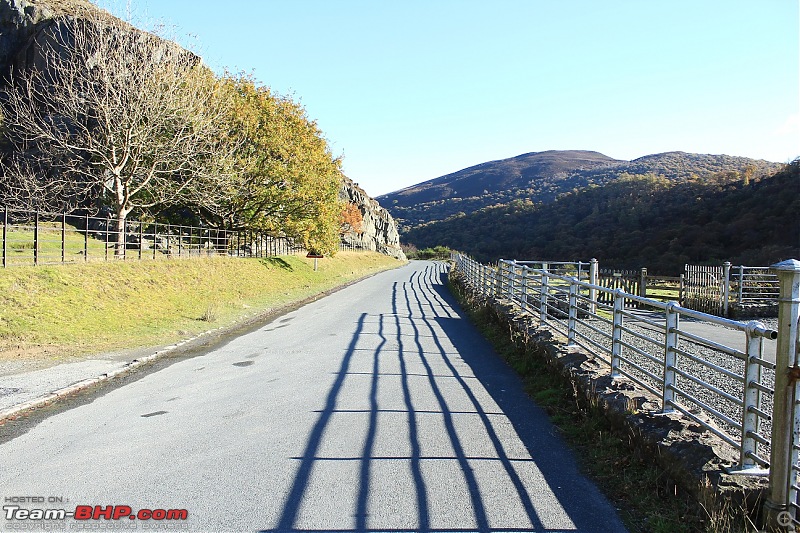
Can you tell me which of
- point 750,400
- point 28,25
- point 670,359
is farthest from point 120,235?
point 28,25

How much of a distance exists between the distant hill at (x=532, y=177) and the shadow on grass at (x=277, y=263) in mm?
75731

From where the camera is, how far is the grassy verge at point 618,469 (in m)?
3.68

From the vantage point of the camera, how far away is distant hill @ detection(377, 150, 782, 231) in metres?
109

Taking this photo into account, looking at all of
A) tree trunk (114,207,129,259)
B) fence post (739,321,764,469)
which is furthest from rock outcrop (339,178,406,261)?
fence post (739,321,764,469)

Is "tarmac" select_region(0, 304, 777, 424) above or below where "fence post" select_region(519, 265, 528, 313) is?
below

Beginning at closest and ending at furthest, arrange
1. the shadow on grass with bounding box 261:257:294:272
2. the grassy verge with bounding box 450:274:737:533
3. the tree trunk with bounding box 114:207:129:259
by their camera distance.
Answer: the grassy verge with bounding box 450:274:737:533 → the tree trunk with bounding box 114:207:129:259 → the shadow on grass with bounding box 261:257:294:272

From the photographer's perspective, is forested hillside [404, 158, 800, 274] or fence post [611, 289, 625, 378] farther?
forested hillside [404, 158, 800, 274]

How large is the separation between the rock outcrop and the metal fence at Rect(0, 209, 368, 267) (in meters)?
46.9

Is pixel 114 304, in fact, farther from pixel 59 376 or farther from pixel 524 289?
pixel 524 289

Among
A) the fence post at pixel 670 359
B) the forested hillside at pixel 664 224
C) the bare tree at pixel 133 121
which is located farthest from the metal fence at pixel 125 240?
the forested hillside at pixel 664 224

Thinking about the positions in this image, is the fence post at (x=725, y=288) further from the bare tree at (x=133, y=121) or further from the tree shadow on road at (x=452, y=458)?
the bare tree at (x=133, y=121)

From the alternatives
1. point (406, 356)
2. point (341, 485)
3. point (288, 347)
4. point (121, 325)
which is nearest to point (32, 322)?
point (121, 325)

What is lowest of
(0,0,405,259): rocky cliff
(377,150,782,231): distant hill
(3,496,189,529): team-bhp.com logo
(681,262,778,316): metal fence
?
(3,496,189,529): team-bhp.com logo

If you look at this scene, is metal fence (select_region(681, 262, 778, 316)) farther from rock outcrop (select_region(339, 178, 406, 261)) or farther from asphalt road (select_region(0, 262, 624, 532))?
rock outcrop (select_region(339, 178, 406, 261))
